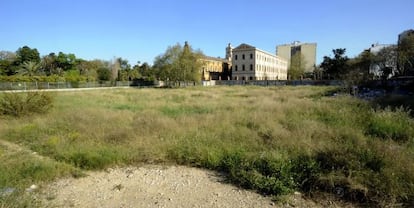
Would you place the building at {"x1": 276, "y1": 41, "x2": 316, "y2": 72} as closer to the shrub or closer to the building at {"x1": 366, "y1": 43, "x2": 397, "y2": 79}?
the building at {"x1": 366, "y1": 43, "x2": 397, "y2": 79}

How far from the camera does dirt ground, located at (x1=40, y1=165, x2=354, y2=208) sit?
4207 millimetres

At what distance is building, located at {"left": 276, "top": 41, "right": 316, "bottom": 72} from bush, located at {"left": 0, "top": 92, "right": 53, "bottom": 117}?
10090cm

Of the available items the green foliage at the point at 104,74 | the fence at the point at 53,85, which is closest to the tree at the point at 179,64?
the fence at the point at 53,85

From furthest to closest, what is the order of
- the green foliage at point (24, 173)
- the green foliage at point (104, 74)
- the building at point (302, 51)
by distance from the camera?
the building at point (302, 51)
the green foliage at point (104, 74)
the green foliage at point (24, 173)

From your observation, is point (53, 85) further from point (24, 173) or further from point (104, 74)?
point (24, 173)

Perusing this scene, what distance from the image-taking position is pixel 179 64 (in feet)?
177

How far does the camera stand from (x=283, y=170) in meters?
5.01

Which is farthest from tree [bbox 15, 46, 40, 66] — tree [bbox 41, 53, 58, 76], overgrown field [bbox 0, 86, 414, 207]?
overgrown field [bbox 0, 86, 414, 207]

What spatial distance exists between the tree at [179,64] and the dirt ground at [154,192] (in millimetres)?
49257

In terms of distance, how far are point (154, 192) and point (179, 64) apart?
50556mm

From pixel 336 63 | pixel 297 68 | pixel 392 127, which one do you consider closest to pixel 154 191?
pixel 392 127

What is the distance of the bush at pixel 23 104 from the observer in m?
11.9

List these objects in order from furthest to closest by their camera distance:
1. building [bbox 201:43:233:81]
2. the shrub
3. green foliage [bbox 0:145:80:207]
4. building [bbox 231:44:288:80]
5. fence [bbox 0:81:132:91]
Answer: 1. building [bbox 201:43:233:81]
2. building [bbox 231:44:288:80]
3. fence [bbox 0:81:132:91]
4. the shrub
5. green foliage [bbox 0:145:80:207]

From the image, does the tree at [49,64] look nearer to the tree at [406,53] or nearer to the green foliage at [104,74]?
the green foliage at [104,74]
